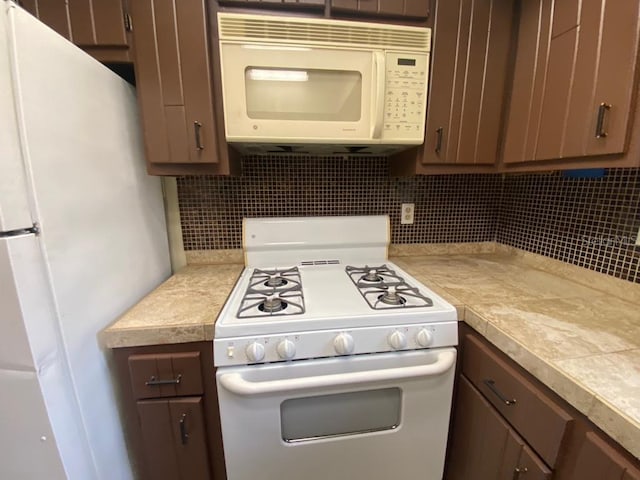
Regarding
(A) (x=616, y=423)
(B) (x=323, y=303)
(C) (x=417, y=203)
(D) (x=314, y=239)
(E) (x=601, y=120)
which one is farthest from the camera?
(C) (x=417, y=203)

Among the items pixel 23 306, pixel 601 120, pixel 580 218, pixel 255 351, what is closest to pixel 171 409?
pixel 255 351

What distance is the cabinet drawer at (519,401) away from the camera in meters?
0.62

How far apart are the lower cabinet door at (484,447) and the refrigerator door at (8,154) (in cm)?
127

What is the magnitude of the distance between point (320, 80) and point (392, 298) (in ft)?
2.67

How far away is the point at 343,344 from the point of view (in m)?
0.82

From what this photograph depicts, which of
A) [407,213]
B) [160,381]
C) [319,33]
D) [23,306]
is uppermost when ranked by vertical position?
[319,33]

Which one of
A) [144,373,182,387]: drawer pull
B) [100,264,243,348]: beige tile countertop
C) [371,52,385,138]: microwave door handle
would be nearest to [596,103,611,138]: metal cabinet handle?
[371,52,385,138]: microwave door handle

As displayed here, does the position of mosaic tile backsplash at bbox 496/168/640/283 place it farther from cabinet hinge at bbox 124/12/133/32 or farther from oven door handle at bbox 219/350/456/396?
cabinet hinge at bbox 124/12/133/32

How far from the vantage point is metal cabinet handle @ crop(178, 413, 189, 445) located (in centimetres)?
87

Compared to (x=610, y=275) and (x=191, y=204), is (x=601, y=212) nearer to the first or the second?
(x=610, y=275)

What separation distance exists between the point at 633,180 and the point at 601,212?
143mm

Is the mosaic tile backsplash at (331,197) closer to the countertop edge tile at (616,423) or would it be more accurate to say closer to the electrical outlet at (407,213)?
the electrical outlet at (407,213)

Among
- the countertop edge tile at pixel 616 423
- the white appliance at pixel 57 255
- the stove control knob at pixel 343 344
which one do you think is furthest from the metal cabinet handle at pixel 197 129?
the countertop edge tile at pixel 616 423

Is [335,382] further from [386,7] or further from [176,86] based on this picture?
[386,7]
